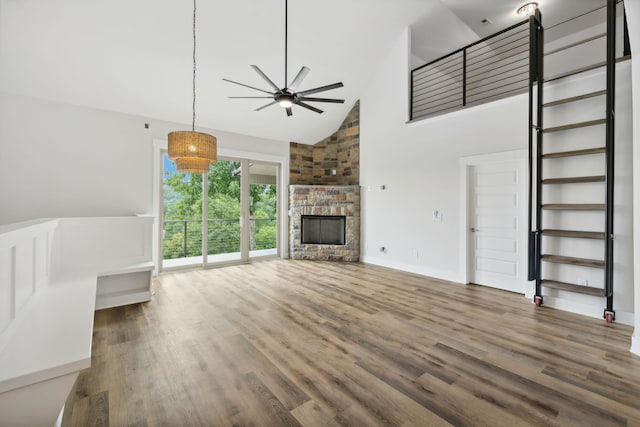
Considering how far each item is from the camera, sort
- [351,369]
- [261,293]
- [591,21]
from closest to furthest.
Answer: [351,369]
[261,293]
[591,21]

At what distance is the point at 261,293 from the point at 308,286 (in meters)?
0.75

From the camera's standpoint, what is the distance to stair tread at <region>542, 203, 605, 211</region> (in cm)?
316

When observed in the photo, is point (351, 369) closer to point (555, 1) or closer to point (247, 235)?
point (247, 235)

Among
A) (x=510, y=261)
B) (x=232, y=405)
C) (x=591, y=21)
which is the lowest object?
(x=232, y=405)

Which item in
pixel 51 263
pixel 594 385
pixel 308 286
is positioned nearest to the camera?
pixel 594 385

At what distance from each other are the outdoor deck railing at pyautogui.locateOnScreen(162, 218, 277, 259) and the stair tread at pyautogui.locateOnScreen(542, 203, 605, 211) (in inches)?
205

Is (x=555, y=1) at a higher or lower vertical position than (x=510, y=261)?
higher

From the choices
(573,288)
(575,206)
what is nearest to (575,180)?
(575,206)

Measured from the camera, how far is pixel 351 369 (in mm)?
2178

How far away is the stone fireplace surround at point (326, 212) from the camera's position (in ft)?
20.9

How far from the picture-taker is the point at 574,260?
3.31 metres

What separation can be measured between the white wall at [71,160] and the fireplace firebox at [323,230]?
127 inches

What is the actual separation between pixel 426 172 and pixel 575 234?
2.32 m

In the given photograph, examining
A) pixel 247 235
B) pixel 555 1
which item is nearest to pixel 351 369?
pixel 247 235
